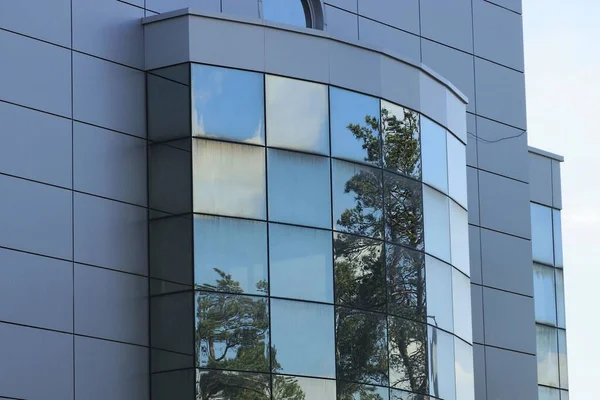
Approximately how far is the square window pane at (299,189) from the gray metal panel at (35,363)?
155 inches

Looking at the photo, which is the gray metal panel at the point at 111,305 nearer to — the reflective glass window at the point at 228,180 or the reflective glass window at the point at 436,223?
the reflective glass window at the point at 228,180

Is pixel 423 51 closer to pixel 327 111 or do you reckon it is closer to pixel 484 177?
pixel 484 177

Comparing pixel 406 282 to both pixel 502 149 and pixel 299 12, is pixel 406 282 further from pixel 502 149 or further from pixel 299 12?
pixel 502 149

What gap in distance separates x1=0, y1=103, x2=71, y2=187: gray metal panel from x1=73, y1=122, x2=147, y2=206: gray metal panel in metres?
0.21

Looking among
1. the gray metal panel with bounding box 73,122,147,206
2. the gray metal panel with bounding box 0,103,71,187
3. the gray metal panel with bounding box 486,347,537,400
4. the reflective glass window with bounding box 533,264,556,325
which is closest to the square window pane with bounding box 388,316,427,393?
the gray metal panel with bounding box 73,122,147,206

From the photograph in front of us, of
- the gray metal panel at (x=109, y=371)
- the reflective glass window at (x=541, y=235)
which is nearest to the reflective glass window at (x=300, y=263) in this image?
the gray metal panel at (x=109, y=371)

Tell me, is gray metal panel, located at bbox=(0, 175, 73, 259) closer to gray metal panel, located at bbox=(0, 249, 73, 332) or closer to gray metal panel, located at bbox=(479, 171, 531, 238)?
gray metal panel, located at bbox=(0, 249, 73, 332)

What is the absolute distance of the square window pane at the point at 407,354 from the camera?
77.3 feet

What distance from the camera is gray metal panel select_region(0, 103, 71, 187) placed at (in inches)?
850

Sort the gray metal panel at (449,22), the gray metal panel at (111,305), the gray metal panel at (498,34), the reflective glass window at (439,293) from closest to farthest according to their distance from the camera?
the gray metal panel at (111,305)
the reflective glass window at (439,293)
the gray metal panel at (449,22)
the gray metal panel at (498,34)

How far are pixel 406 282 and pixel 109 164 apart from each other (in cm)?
528

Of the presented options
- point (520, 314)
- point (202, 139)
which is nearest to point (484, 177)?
point (520, 314)

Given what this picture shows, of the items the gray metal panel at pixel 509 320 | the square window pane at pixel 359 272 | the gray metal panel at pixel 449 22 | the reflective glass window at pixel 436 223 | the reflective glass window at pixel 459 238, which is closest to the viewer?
the square window pane at pixel 359 272


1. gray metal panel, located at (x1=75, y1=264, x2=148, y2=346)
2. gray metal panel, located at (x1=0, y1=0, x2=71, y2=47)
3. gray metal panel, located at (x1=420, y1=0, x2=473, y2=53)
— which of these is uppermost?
gray metal panel, located at (x1=420, y1=0, x2=473, y2=53)
